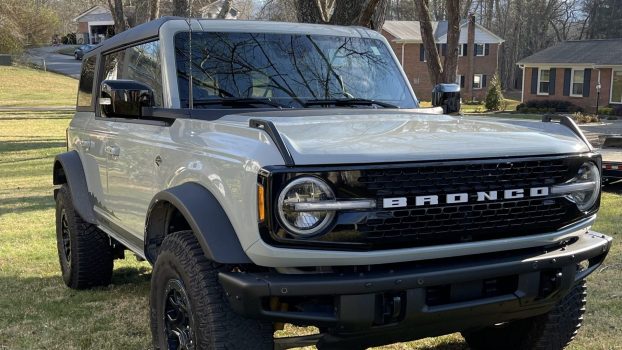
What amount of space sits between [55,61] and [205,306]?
61.6m

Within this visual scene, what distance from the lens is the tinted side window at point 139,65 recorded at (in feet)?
14.1

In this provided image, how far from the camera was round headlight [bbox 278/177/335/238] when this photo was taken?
2686 mm

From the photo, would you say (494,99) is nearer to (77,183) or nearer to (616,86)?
(616,86)

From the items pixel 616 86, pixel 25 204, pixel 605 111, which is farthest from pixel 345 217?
pixel 616 86

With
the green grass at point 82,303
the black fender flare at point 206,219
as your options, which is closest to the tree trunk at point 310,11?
the green grass at point 82,303

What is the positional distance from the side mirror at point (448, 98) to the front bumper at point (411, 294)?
1.88 m

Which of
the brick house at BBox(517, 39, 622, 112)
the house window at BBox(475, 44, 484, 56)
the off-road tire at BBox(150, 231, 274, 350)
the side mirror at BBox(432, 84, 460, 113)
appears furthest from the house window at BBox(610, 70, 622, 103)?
the off-road tire at BBox(150, 231, 274, 350)

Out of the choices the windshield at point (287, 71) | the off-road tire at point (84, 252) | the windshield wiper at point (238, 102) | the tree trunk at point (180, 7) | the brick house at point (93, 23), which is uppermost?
the brick house at point (93, 23)

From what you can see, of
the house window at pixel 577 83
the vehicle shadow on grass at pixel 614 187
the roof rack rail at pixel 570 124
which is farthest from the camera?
the house window at pixel 577 83

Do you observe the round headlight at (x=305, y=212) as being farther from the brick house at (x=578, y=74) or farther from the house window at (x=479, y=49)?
the house window at (x=479, y=49)

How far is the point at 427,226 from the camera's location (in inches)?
112

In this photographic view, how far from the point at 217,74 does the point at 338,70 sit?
2.76 ft

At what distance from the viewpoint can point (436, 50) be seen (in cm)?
1409

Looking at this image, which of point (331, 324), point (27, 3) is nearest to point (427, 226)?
point (331, 324)
